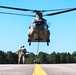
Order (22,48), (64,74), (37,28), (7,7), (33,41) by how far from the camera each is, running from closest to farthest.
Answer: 1. (64,74)
2. (7,7)
3. (37,28)
4. (33,41)
5. (22,48)

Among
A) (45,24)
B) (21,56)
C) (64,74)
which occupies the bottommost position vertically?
(64,74)

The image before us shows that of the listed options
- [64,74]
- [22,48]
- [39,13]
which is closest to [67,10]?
[39,13]

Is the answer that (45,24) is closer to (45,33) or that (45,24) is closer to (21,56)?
(45,33)

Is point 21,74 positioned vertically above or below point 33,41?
below

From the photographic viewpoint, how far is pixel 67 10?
3472cm

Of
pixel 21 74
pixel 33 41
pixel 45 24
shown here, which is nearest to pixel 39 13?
pixel 45 24

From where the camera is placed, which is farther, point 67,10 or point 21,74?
point 67,10

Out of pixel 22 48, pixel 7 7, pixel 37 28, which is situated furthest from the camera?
pixel 22 48

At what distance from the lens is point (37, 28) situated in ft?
129

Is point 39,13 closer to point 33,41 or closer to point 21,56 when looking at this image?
point 33,41

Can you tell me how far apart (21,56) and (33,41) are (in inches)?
188

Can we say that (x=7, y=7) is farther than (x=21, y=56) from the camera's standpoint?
No

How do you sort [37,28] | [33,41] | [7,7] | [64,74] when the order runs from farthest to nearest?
[33,41] < [37,28] < [7,7] < [64,74]

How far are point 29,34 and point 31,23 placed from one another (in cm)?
175
